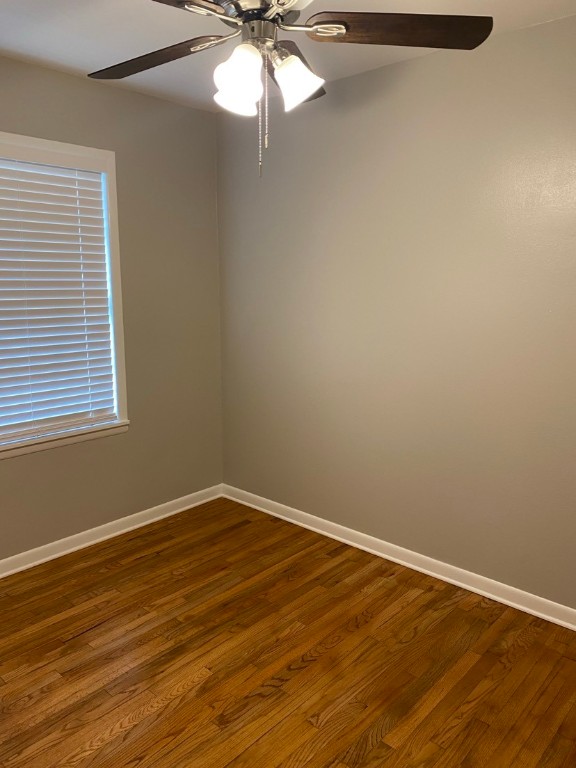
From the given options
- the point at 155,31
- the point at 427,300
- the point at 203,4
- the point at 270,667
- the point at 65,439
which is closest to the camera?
the point at 203,4

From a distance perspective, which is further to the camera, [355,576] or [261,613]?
[355,576]

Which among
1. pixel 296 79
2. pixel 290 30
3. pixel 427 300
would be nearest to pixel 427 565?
pixel 427 300

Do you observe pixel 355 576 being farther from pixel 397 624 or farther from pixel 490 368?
pixel 490 368

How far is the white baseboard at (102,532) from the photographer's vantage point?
115 inches

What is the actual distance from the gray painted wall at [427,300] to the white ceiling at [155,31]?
0.14 metres

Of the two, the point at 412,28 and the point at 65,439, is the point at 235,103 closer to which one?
the point at 412,28

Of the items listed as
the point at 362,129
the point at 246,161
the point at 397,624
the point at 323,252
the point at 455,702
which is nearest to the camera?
the point at 455,702

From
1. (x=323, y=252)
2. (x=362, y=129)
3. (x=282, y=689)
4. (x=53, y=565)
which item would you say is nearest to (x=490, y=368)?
(x=323, y=252)

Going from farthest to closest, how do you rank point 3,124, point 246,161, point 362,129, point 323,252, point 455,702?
1. point 246,161
2. point 323,252
3. point 362,129
4. point 3,124
5. point 455,702

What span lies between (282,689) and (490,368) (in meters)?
1.58

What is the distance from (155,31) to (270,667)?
8.49 ft

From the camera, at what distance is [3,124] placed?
266cm

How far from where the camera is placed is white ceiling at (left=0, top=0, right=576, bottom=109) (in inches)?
83.4

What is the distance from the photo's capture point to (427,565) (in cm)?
291
